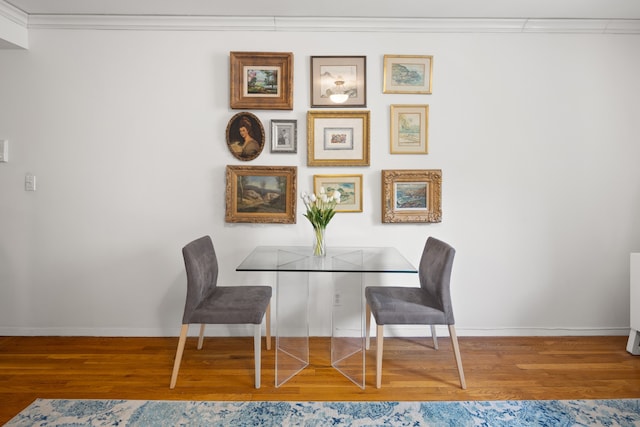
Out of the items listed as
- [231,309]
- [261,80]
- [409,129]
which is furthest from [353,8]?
[231,309]

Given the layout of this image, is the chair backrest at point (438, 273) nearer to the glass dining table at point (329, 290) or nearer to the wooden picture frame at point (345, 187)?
the glass dining table at point (329, 290)

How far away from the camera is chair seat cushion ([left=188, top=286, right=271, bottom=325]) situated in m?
2.14

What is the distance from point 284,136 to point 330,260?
Result: 1089mm

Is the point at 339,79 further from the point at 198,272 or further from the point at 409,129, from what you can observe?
the point at 198,272

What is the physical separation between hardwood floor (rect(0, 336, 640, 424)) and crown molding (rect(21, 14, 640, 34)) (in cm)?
241

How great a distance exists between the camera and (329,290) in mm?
2877

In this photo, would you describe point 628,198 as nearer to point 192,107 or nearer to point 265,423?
point 265,423

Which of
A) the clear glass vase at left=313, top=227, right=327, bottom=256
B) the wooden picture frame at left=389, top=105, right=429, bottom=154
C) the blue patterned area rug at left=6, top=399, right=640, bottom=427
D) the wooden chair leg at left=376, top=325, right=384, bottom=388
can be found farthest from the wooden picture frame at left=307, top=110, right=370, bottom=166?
the blue patterned area rug at left=6, top=399, right=640, bottom=427

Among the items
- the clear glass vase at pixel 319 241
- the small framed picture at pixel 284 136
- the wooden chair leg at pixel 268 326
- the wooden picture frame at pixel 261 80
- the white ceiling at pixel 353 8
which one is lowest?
the wooden chair leg at pixel 268 326

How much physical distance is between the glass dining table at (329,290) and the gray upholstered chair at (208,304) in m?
0.16

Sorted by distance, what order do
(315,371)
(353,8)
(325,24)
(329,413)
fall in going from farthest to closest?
(325,24), (353,8), (315,371), (329,413)

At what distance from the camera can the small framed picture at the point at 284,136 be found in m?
2.82

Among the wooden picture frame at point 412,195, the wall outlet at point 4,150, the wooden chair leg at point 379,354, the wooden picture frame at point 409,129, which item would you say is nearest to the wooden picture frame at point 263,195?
the wooden picture frame at point 412,195

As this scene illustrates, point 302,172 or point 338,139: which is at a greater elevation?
point 338,139
